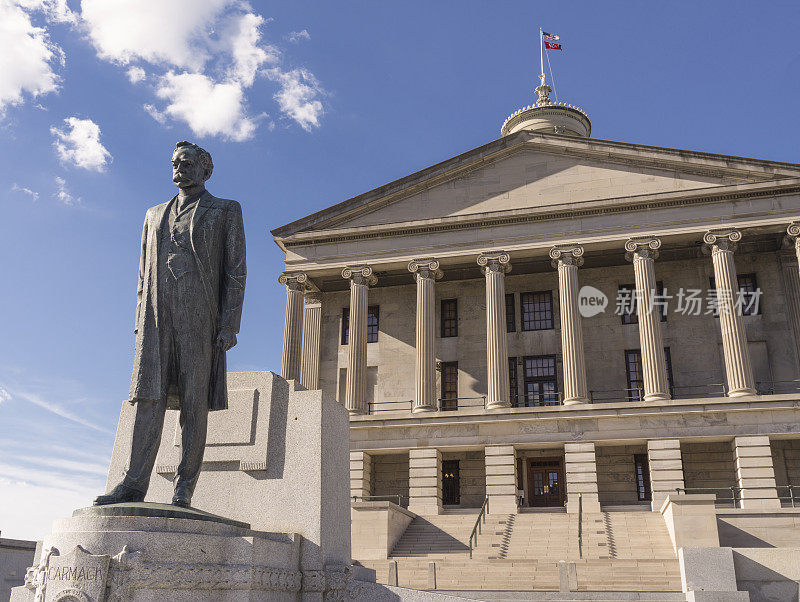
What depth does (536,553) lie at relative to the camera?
85.7 feet

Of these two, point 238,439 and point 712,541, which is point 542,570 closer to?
point 712,541

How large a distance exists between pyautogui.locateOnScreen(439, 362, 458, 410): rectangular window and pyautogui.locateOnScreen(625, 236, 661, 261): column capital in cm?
1082

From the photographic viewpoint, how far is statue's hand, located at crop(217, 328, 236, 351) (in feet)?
25.4

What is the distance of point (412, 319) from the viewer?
42219mm

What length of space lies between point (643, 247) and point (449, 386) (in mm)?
12124

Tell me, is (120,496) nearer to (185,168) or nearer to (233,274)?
(233,274)

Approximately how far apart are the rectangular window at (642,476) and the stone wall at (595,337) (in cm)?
352

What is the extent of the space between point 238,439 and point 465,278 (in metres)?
34.2

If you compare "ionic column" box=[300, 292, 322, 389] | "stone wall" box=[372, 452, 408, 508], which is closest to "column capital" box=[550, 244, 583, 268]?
"stone wall" box=[372, 452, 408, 508]

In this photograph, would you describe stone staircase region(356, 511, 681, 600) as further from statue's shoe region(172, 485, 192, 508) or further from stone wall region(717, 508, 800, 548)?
statue's shoe region(172, 485, 192, 508)

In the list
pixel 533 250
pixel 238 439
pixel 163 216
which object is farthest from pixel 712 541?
pixel 163 216

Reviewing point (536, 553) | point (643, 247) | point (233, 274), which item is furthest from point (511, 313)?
point (233, 274)

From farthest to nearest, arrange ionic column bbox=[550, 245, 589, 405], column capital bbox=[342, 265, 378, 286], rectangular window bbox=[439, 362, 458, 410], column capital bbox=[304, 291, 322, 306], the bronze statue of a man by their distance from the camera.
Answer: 1. column capital bbox=[304, 291, 322, 306]
2. rectangular window bbox=[439, 362, 458, 410]
3. column capital bbox=[342, 265, 378, 286]
4. ionic column bbox=[550, 245, 589, 405]
5. the bronze statue of a man

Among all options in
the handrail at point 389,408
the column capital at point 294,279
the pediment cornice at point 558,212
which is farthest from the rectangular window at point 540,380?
the column capital at point 294,279
